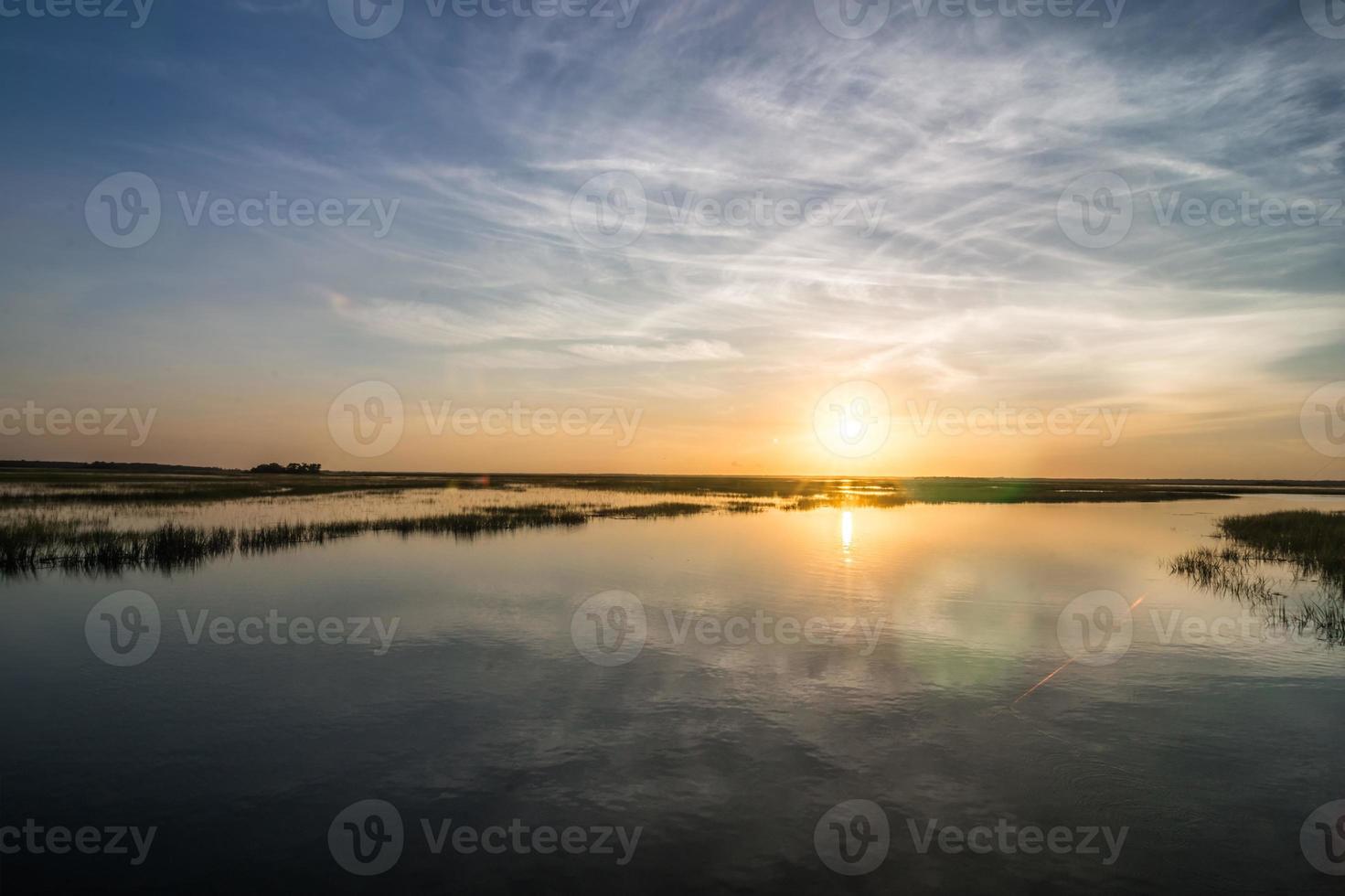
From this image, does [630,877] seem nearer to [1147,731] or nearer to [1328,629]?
[1147,731]

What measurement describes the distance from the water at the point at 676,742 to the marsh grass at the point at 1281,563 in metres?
1.48

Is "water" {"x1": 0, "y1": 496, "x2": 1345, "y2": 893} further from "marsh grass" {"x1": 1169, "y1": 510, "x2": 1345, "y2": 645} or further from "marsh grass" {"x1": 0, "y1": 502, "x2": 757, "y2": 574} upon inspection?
"marsh grass" {"x1": 0, "y1": 502, "x2": 757, "y2": 574}

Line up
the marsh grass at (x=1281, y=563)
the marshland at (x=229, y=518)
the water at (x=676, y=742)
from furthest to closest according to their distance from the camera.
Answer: the marshland at (x=229, y=518)
the marsh grass at (x=1281, y=563)
the water at (x=676, y=742)

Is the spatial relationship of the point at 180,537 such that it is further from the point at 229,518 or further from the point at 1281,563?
the point at 1281,563

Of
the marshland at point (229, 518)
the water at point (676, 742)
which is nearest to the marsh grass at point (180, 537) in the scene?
the marshland at point (229, 518)

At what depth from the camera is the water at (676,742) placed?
23.0 feet

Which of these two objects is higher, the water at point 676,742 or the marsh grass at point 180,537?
the marsh grass at point 180,537

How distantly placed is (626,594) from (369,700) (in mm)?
10015

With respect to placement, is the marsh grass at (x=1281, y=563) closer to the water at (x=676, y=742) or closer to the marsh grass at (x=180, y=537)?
the water at (x=676, y=742)

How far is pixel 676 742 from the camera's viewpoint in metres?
9.92

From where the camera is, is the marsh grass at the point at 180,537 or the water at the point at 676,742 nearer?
the water at the point at 676,742

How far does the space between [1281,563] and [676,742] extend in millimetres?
29105

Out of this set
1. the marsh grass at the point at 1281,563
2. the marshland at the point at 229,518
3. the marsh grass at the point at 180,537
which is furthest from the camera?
the marshland at the point at 229,518

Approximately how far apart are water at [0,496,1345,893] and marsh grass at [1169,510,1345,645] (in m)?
1.48
